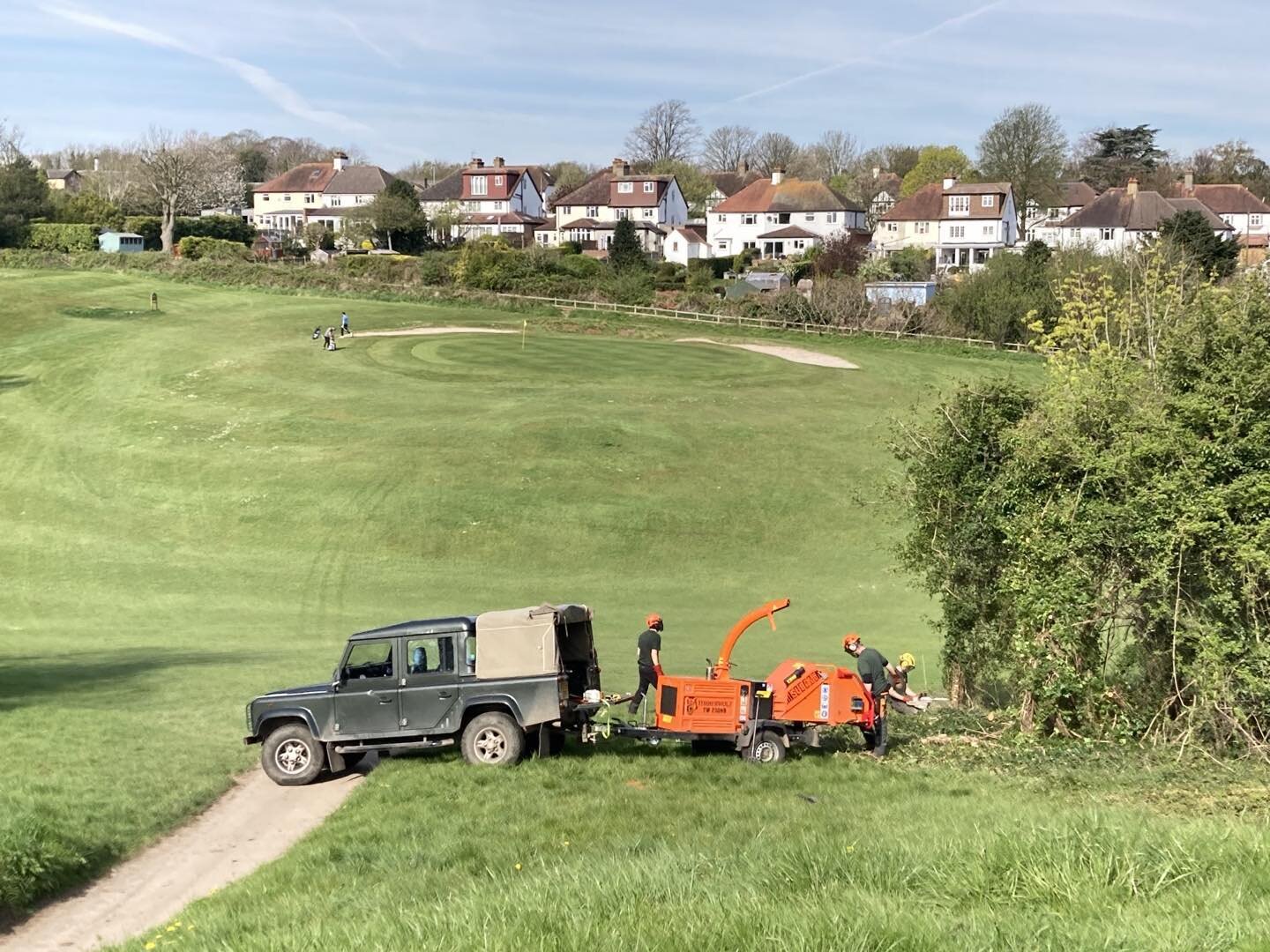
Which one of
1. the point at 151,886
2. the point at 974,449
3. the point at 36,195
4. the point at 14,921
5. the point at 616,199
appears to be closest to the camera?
the point at 14,921

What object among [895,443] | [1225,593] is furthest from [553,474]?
[1225,593]

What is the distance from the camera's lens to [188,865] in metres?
13.6

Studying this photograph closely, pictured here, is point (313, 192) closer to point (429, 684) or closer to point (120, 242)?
point (120, 242)

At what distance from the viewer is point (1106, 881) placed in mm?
8531

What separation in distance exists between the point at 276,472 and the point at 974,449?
29.9m

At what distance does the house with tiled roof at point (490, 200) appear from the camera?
13062cm

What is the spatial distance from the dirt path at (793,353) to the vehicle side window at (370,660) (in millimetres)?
53200

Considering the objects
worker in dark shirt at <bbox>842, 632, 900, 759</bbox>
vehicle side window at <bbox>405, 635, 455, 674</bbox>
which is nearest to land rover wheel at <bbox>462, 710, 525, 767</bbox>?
vehicle side window at <bbox>405, 635, 455, 674</bbox>

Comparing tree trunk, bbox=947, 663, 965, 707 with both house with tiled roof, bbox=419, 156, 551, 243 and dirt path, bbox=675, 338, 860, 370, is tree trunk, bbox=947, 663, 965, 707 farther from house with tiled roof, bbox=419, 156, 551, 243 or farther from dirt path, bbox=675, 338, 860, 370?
house with tiled roof, bbox=419, 156, 551, 243

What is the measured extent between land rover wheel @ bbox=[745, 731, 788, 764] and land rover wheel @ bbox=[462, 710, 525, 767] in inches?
124

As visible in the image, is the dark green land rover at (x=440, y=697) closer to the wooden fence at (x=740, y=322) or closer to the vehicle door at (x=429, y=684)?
the vehicle door at (x=429, y=684)

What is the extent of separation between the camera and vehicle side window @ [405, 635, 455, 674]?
54.7 ft

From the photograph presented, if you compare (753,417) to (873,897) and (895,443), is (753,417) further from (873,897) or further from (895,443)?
(873,897)

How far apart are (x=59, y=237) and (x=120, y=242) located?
320 inches
